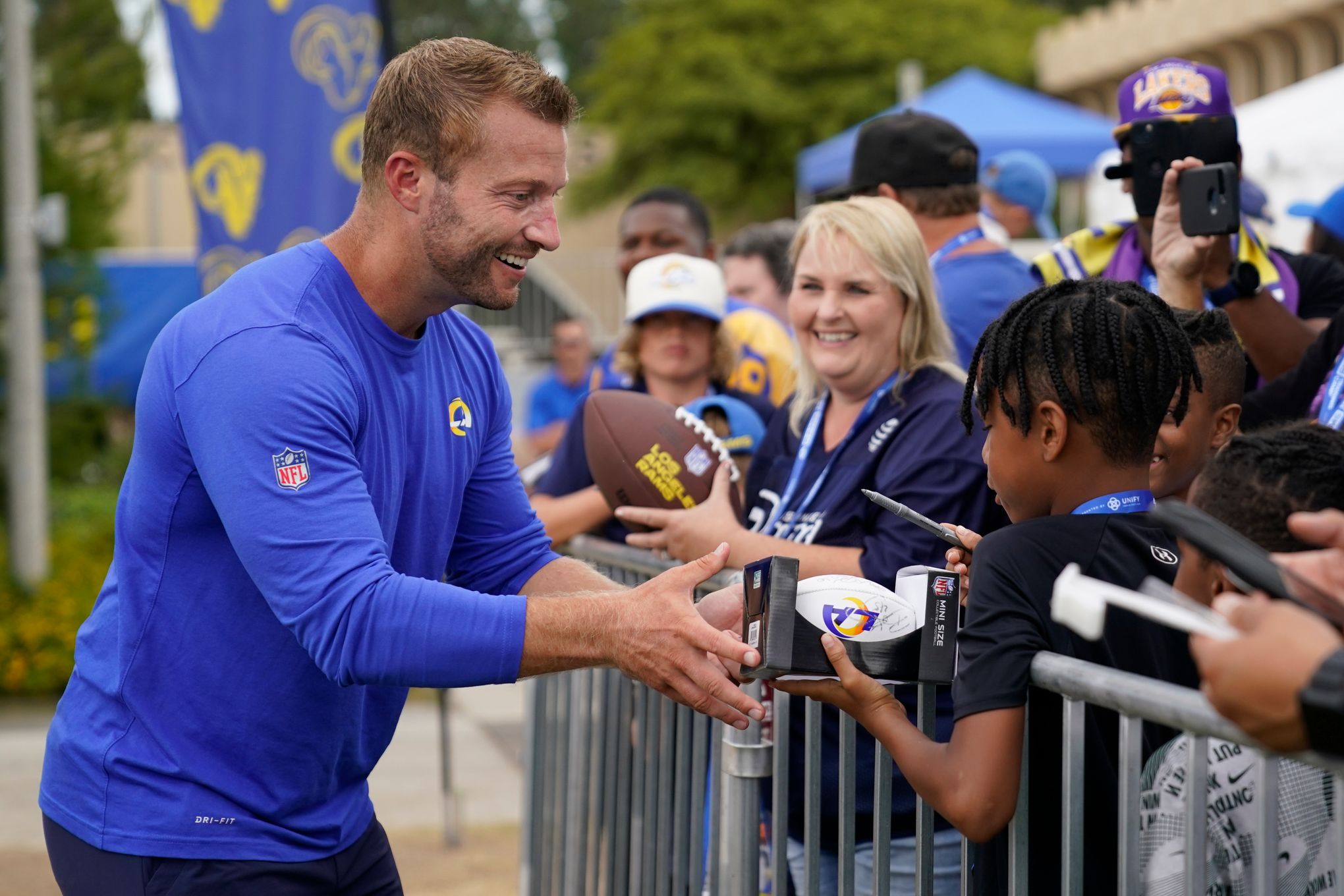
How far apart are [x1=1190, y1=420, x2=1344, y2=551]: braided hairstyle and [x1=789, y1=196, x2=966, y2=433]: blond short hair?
1360 millimetres

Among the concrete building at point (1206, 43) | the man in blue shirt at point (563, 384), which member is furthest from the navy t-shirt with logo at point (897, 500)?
the concrete building at point (1206, 43)

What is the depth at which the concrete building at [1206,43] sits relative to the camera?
719 inches

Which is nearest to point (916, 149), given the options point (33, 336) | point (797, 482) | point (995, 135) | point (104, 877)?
point (797, 482)

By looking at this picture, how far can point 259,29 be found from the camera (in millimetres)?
6668

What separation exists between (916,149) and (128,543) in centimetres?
291

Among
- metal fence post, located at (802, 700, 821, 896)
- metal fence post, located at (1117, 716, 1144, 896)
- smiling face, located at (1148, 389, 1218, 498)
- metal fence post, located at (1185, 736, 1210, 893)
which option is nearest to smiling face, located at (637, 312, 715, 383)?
smiling face, located at (1148, 389, 1218, 498)

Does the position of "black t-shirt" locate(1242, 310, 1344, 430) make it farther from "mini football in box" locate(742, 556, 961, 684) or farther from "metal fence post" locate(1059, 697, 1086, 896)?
"metal fence post" locate(1059, 697, 1086, 896)

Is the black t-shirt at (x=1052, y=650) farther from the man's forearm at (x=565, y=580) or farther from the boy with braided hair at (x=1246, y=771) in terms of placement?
the man's forearm at (x=565, y=580)

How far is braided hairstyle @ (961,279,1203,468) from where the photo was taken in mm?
2400

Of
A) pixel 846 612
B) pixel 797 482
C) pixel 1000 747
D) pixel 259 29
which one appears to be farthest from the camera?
pixel 259 29

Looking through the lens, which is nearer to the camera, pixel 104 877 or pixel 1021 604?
pixel 1021 604

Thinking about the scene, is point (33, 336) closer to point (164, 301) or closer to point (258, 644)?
point (164, 301)

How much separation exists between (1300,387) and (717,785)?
75.0 inches

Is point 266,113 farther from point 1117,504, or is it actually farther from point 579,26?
point 579,26
